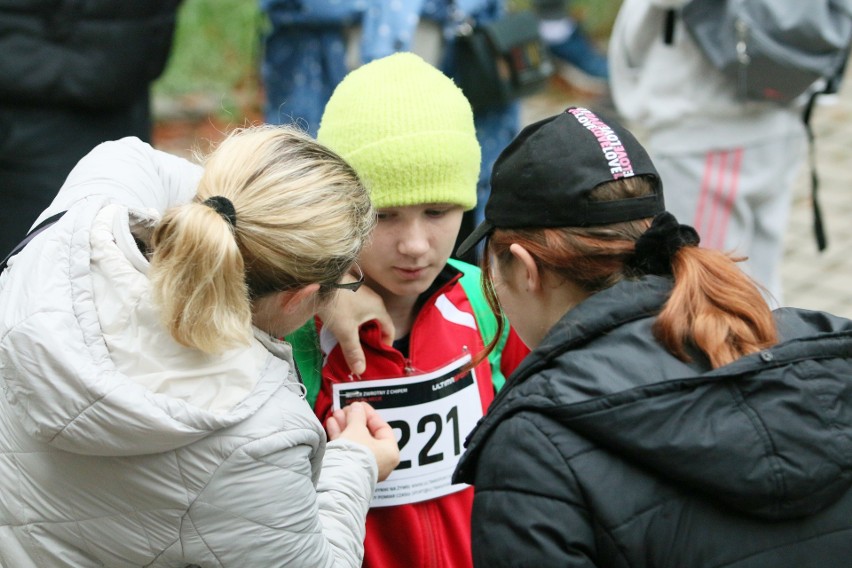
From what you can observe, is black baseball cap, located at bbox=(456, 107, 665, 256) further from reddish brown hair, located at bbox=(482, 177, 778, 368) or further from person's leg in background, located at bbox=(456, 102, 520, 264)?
person's leg in background, located at bbox=(456, 102, 520, 264)

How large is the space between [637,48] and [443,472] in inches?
88.8

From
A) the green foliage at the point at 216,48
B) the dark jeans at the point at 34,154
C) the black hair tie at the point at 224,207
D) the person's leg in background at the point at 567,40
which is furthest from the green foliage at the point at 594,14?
the black hair tie at the point at 224,207

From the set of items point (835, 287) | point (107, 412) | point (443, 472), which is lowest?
point (835, 287)

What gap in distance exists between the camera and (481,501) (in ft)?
5.40

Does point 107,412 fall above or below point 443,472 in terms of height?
above

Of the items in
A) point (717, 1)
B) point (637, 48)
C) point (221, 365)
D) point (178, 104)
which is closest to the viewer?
point (221, 365)

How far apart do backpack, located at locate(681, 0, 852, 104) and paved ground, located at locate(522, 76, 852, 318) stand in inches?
36.0

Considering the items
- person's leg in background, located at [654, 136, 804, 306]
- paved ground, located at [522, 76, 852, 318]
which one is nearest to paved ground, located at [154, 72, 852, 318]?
paved ground, located at [522, 76, 852, 318]

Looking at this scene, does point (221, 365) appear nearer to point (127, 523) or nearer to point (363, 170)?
point (127, 523)

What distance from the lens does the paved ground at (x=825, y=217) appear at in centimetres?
523

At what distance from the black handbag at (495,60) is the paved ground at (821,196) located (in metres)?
0.93

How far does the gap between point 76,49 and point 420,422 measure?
200cm

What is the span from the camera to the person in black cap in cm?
155

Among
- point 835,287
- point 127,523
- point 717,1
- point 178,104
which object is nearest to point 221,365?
point 127,523
